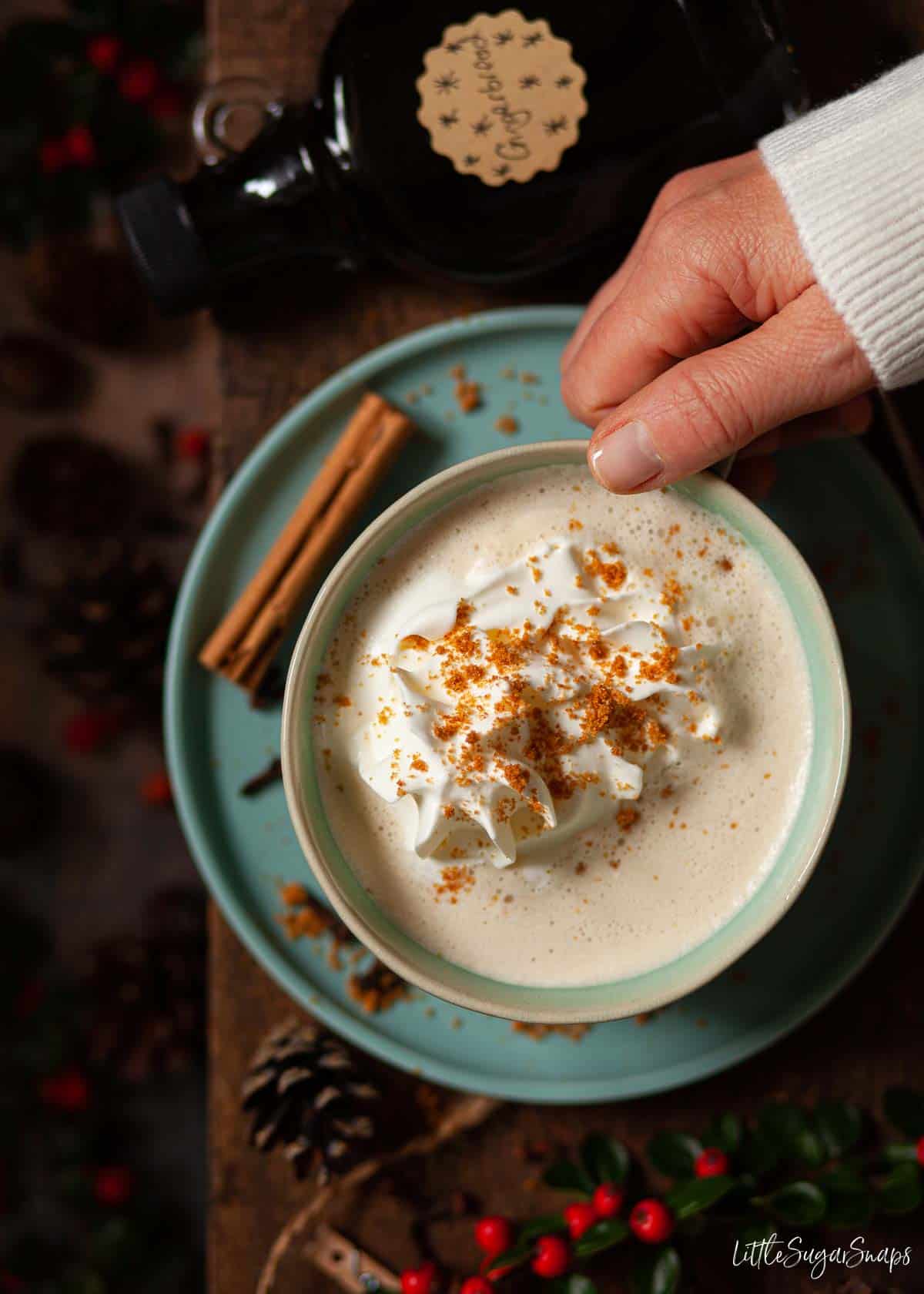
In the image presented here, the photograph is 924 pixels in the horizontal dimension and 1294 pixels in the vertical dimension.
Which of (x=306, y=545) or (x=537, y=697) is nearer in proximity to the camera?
(x=537, y=697)

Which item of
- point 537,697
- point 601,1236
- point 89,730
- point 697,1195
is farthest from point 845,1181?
point 89,730

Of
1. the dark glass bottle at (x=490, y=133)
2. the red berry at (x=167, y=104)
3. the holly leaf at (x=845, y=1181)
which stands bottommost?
the holly leaf at (x=845, y=1181)

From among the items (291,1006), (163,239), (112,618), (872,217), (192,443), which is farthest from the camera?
(192,443)

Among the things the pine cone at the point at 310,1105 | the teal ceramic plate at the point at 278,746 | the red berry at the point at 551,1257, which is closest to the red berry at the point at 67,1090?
the pine cone at the point at 310,1105

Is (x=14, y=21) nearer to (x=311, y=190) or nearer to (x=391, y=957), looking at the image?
(x=311, y=190)

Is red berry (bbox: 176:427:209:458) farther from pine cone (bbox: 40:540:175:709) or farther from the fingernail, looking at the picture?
the fingernail

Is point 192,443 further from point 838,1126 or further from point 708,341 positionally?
point 838,1126

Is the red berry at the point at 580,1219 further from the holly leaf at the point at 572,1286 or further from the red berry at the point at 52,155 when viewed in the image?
the red berry at the point at 52,155

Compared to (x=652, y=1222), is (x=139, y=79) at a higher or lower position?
higher
